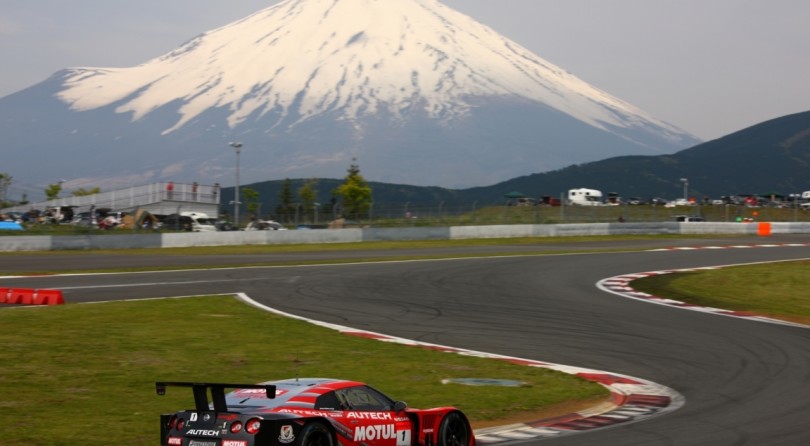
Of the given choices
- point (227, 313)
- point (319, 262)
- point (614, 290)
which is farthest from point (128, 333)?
point (319, 262)

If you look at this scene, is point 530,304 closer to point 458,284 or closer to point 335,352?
point 458,284

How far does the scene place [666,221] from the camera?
6769 centimetres

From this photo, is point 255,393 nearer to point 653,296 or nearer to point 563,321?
point 563,321

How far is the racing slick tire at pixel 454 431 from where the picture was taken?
9.59 metres

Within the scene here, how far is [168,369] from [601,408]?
603 cm

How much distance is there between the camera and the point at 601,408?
1271 centimetres

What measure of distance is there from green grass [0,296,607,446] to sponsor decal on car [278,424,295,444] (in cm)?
266

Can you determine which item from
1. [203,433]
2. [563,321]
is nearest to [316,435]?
[203,433]

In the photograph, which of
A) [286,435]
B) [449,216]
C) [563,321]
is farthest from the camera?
[449,216]

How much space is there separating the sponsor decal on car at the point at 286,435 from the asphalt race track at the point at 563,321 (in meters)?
3.38

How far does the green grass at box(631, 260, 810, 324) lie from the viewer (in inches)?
966

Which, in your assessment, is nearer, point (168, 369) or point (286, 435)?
point (286, 435)

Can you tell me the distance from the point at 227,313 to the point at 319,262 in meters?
16.6

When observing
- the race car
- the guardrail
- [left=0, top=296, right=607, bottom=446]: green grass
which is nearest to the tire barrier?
[left=0, top=296, right=607, bottom=446]: green grass
